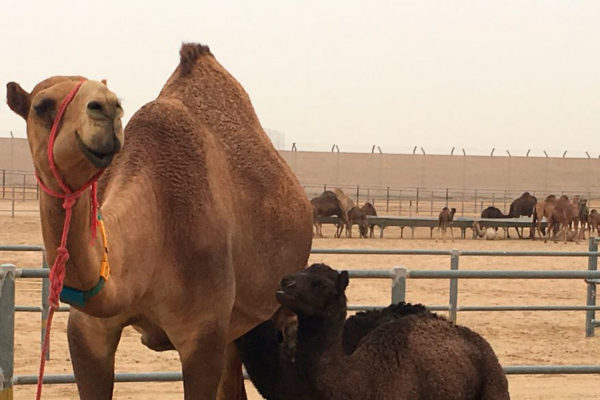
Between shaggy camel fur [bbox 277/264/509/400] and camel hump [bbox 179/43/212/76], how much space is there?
4.87 ft

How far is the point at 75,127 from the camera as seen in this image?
3.06m

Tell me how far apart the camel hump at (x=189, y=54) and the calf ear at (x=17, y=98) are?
7.16 ft

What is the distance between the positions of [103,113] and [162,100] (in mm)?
1801

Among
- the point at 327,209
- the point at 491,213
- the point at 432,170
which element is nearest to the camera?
the point at 327,209

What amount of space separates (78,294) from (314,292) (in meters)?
1.47

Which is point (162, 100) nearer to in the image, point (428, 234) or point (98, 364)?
point (98, 364)

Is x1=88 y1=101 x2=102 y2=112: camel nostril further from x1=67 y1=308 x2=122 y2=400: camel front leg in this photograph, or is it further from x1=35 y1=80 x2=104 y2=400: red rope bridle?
x1=67 y1=308 x2=122 y2=400: camel front leg

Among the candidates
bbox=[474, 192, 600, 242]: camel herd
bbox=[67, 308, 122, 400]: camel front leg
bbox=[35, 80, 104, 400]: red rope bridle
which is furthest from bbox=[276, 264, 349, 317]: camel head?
bbox=[474, 192, 600, 242]: camel herd

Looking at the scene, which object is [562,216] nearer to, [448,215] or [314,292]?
[448,215]

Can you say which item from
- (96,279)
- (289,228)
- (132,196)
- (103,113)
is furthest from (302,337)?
(103,113)

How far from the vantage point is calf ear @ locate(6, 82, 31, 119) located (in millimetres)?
3236

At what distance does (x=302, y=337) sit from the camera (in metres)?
4.69

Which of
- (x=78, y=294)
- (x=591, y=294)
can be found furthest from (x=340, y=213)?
(x=78, y=294)

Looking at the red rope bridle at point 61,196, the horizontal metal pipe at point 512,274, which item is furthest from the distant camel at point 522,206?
the red rope bridle at point 61,196
